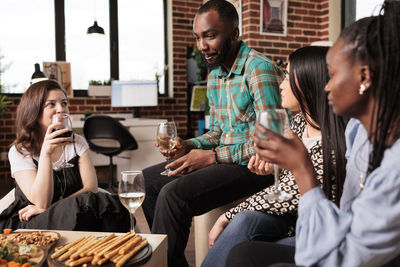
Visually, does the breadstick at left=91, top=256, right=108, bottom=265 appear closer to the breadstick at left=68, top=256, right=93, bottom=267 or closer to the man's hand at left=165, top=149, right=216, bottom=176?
the breadstick at left=68, top=256, right=93, bottom=267

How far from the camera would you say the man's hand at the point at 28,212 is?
175 centimetres

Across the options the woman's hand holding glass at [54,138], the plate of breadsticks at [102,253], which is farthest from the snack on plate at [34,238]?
the woman's hand holding glass at [54,138]

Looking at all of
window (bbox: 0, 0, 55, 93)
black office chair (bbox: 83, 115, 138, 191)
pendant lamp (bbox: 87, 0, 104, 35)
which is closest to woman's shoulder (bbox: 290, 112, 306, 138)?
black office chair (bbox: 83, 115, 138, 191)

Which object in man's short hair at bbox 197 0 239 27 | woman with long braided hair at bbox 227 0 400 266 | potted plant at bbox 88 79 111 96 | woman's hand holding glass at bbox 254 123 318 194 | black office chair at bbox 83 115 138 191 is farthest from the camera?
potted plant at bbox 88 79 111 96

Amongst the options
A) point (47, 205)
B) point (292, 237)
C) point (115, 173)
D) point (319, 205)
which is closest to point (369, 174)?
point (319, 205)

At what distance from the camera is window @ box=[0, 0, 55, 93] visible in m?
5.21

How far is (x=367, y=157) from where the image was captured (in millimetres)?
923

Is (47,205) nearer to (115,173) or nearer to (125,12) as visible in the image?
(115,173)

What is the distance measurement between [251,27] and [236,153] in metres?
2.41

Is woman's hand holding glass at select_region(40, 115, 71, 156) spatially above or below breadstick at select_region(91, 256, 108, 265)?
above

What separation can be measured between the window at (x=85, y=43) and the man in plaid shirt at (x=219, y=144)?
12.3 ft

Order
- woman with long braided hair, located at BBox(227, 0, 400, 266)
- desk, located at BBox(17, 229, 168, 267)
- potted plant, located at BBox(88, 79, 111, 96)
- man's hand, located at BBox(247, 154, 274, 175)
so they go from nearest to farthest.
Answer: woman with long braided hair, located at BBox(227, 0, 400, 266) < desk, located at BBox(17, 229, 168, 267) < man's hand, located at BBox(247, 154, 274, 175) < potted plant, located at BBox(88, 79, 111, 96)

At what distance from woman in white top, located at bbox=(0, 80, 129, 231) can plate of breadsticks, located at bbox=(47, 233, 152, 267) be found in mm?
513

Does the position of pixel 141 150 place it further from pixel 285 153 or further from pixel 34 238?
pixel 285 153
